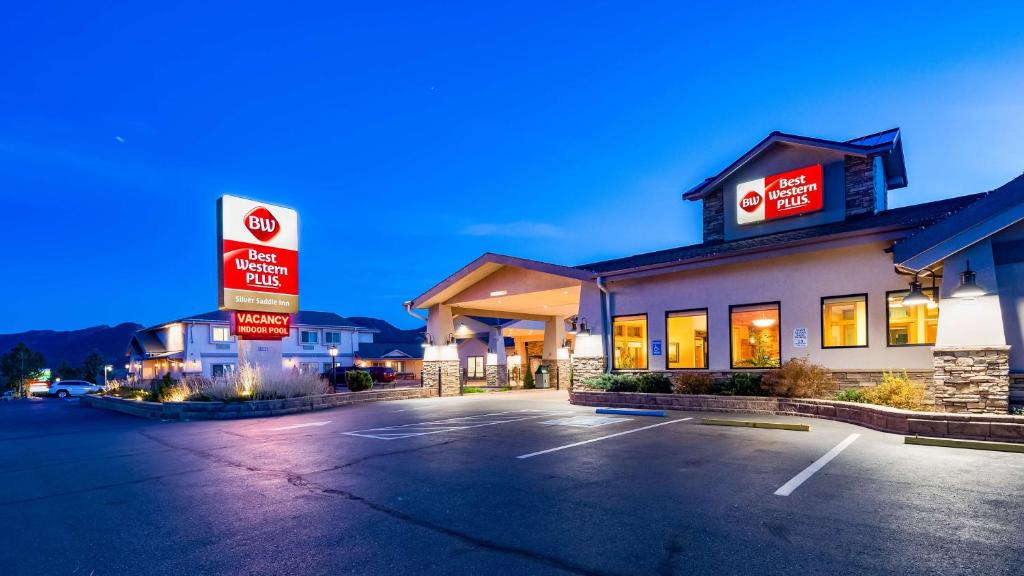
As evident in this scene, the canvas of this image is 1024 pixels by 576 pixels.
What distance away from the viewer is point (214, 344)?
153 feet

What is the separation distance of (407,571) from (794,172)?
18.7m

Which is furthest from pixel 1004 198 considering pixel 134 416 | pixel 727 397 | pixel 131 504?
pixel 134 416

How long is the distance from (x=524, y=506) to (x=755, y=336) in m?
12.7

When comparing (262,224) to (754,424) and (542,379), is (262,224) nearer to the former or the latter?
(542,379)

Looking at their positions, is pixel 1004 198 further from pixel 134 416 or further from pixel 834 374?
pixel 134 416

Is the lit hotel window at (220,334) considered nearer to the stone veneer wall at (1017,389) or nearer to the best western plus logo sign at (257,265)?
the best western plus logo sign at (257,265)

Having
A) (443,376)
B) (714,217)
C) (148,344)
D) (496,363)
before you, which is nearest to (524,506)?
(714,217)

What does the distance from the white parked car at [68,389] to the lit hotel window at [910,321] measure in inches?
2158

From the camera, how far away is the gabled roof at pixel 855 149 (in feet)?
56.2

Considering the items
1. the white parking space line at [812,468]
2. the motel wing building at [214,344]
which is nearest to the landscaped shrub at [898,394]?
the white parking space line at [812,468]

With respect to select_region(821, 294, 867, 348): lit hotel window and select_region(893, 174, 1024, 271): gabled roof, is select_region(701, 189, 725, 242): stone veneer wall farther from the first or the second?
select_region(893, 174, 1024, 271): gabled roof

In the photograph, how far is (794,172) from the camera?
18.4 m

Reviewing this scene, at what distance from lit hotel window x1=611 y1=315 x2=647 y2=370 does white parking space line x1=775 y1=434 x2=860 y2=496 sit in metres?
8.70

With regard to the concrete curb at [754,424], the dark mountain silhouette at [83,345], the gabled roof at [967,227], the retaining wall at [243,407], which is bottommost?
the dark mountain silhouette at [83,345]
